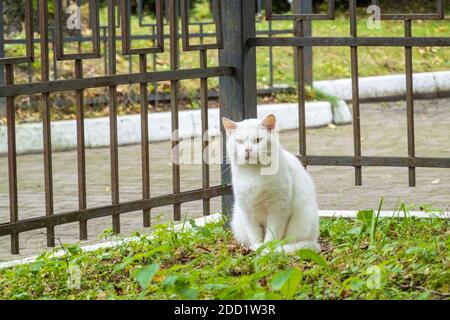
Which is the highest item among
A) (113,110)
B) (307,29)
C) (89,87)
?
(307,29)

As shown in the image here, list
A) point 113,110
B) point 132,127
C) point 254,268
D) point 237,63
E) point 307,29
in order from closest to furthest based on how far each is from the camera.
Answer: point 254,268 → point 113,110 → point 237,63 → point 132,127 → point 307,29

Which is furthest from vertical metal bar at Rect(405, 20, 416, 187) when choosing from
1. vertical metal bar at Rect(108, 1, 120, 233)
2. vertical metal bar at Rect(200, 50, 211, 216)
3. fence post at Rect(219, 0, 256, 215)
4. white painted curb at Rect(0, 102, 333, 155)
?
white painted curb at Rect(0, 102, 333, 155)

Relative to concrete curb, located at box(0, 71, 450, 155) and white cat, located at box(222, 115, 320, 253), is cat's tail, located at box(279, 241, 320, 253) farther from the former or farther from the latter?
concrete curb, located at box(0, 71, 450, 155)

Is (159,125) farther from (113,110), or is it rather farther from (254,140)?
(254,140)

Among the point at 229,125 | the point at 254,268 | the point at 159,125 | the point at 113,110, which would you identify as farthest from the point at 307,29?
the point at 254,268

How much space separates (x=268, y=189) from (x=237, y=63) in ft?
3.72

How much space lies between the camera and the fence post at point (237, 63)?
19.2ft

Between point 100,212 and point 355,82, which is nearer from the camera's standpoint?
Result: point 100,212

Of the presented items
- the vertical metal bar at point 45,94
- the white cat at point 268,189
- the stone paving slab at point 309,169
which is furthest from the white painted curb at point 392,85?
the vertical metal bar at point 45,94

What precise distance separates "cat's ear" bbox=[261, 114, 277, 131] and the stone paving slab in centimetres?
108

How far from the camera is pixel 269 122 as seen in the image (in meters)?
4.90

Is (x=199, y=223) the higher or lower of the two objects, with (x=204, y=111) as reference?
lower
